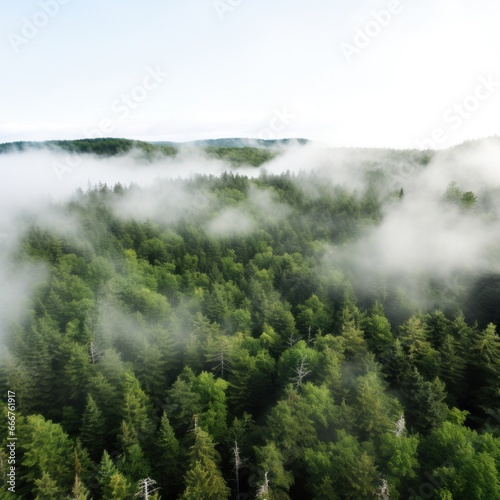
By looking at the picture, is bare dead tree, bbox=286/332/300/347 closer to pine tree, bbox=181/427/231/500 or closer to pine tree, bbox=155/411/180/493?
pine tree, bbox=155/411/180/493

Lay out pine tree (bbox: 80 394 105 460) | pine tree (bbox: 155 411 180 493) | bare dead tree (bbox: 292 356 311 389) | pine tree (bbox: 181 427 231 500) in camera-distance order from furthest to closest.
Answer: bare dead tree (bbox: 292 356 311 389)
pine tree (bbox: 80 394 105 460)
pine tree (bbox: 155 411 180 493)
pine tree (bbox: 181 427 231 500)

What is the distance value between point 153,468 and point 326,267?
55.1 metres

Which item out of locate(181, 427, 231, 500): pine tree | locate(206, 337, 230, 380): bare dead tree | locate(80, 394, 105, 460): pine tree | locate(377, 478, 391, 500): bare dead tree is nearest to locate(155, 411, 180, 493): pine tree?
locate(181, 427, 231, 500): pine tree

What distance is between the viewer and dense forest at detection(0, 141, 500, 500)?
96.8 ft

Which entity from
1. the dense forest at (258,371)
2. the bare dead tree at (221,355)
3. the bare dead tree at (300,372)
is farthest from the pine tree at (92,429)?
the bare dead tree at (300,372)

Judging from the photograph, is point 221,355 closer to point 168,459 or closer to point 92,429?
point 168,459

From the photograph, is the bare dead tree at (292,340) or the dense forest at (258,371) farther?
the bare dead tree at (292,340)

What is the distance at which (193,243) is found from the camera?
347 feet

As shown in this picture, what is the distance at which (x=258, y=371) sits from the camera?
45438 millimetres

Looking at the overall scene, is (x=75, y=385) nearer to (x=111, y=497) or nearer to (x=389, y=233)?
(x=111, y=497)

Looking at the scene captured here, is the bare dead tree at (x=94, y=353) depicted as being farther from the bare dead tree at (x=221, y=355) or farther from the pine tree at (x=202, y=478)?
the pine tree at (x=202, y=478)

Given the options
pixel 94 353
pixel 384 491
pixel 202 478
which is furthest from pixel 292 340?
pixel 94 353

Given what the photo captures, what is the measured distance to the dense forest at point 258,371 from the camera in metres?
29.5

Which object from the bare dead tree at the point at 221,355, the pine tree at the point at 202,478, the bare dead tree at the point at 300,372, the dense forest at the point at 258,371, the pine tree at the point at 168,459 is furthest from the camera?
the bare dead tree at the point at 221,355
